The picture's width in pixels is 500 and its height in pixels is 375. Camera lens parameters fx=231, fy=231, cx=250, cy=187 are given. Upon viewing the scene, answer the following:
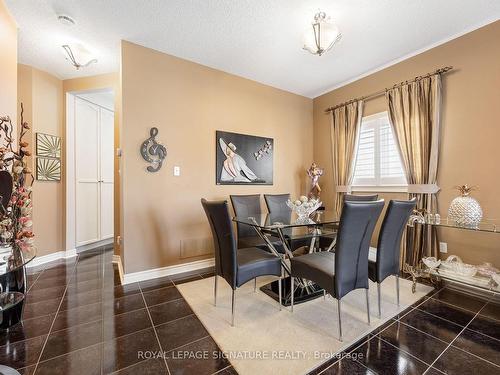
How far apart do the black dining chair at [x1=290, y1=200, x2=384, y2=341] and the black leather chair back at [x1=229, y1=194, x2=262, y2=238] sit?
1.17 metres

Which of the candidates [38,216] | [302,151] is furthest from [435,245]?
[38,216]

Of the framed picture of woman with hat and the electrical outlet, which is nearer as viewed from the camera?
the electrical outlet

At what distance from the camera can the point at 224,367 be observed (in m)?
1.41

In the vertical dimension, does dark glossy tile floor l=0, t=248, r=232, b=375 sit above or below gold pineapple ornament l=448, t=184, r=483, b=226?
below

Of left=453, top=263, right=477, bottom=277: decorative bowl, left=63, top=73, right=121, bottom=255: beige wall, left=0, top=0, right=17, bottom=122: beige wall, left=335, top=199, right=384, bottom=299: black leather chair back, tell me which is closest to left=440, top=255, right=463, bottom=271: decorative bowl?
left=453, top=263, right=477, bottom=277: decorative bowl

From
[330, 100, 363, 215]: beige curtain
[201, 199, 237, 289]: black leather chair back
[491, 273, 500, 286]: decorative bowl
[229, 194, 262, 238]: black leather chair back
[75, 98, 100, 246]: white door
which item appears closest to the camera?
[201, 199, 237, 289]: black leather chair back

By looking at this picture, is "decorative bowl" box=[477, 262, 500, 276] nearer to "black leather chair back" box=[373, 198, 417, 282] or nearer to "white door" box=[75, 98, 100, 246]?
"black leather chair back" box=[373, 198, 417, 282]

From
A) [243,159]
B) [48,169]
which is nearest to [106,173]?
[48,169]

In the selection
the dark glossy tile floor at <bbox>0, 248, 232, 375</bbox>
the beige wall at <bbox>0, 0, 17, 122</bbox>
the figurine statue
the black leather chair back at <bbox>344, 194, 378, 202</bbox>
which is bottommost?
the dark glossy tile floor at <bbox>0, 248, 232, 375</bbox>

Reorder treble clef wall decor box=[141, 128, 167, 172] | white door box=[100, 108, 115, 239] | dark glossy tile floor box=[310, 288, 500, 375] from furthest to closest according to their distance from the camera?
white door box=[100, 108, 115, 239] → treble clef wall decor box=[141, 128, 167, 172] → dark glossy tile floor box=[310, 288, 500, 375]

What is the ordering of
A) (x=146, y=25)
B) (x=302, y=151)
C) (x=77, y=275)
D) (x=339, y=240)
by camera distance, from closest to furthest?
1. (x=339, y=240)
2. (x=146, y=25)
3. (x=77, y=275)
4. (x=302, y=151)

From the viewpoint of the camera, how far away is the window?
3188mm

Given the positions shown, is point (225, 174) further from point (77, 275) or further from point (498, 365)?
point (498, 365)

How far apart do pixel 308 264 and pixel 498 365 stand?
1233 mm
